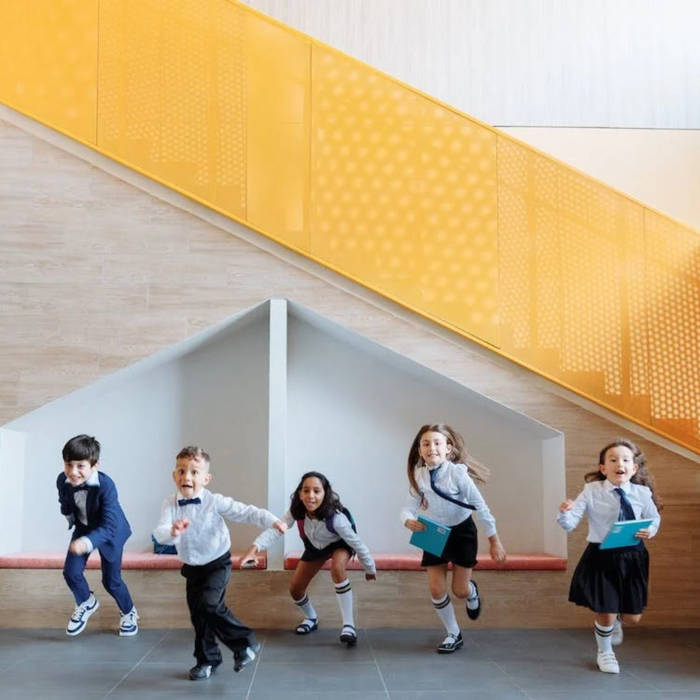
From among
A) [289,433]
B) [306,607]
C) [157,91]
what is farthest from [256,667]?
[157,91]

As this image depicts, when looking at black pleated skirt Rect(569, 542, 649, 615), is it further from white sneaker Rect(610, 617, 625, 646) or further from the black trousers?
the black trousers

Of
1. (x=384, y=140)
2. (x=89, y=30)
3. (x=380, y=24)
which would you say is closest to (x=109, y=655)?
(x=384, y=140)

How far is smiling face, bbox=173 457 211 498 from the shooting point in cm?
454

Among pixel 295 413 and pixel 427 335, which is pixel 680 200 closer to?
pixel 427 335

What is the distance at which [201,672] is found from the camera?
4316 mm

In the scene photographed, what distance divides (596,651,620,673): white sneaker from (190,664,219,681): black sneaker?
1971mm

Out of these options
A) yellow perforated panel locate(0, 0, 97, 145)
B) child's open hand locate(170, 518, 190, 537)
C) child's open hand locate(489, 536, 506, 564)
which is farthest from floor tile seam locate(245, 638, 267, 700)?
yellow perforated panel locate(0, 0, 97, 145)

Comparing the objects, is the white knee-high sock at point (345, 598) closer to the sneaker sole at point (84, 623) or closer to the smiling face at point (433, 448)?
the smiling face at point (433, 448)

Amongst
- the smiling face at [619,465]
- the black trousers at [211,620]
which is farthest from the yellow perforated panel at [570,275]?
the black trousers at [211,620]

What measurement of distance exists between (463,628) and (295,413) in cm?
198

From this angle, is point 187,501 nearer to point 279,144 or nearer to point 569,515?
point 569,515

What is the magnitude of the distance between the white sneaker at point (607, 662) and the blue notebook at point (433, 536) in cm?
101

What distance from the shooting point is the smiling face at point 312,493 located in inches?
210

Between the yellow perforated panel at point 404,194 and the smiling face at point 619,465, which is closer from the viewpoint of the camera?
the smiling face at point 619,465
